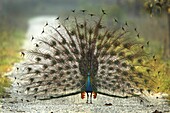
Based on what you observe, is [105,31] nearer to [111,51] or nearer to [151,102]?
[111,51]

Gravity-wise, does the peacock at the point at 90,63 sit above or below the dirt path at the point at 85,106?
above

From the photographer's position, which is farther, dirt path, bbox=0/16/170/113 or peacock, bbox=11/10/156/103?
peacock, bbox=11/10/156/103

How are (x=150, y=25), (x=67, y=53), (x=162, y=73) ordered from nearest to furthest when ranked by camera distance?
(x=67, y=53) → (x=162, y=73) → (x=150, y=25)

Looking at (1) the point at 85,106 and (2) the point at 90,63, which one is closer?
(1) the point at 85,106

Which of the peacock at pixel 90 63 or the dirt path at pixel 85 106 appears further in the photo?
the peacock at pixel 90 63

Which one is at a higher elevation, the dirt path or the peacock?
the peacock

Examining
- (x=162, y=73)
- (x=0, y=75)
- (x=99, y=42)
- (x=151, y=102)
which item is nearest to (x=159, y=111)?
(x=151, y=102)

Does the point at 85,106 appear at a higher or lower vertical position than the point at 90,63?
lower

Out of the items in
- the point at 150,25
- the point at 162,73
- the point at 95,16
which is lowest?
the point at 162,73
